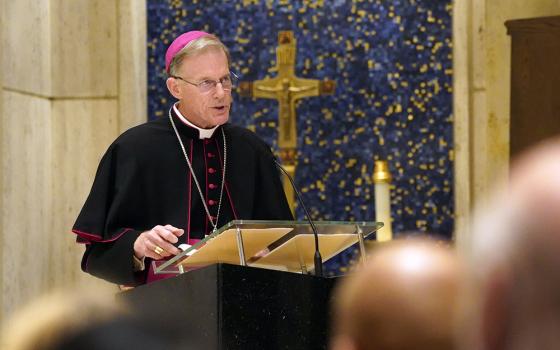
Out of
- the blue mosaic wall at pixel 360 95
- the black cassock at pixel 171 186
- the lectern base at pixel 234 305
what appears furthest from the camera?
the blue mosaic wall at pixel 360 95

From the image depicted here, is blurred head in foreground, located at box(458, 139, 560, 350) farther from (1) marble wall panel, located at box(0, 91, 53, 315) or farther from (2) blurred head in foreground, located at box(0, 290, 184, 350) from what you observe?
(1) marble wall panel, located at box(0, 91, 53, 315)

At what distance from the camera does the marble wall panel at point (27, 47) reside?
6.91 meters

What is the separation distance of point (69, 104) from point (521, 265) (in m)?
6.97

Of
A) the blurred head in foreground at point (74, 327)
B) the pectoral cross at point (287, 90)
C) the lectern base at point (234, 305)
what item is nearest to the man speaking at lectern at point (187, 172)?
the lectern base at point (234, 305)

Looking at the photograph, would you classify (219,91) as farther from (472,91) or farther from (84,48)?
(84,48)

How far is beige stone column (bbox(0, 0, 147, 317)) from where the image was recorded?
7227 millimetres

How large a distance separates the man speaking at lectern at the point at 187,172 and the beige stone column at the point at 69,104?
267 cm

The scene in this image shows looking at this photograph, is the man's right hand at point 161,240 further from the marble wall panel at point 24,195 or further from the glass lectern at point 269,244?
the marble wall panel at point 24,195

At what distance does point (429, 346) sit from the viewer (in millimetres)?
663

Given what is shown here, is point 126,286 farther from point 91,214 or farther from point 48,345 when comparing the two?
point 48,345

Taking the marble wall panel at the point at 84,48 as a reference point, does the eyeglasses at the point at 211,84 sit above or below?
below

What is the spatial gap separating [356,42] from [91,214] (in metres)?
3.40

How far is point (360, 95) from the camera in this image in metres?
7.25

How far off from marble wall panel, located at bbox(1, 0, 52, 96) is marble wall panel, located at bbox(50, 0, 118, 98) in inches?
2.2
